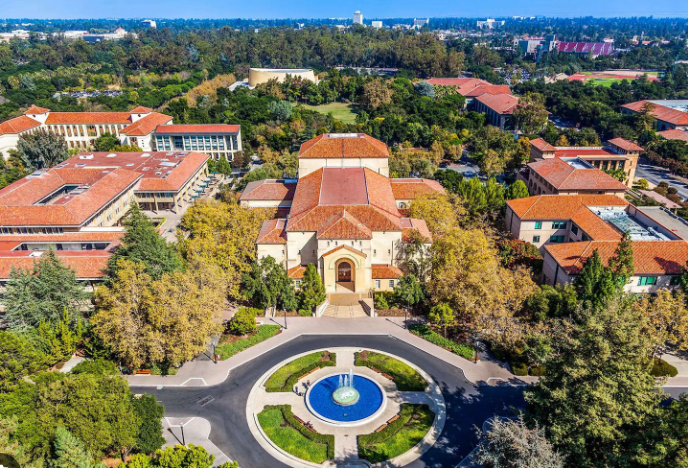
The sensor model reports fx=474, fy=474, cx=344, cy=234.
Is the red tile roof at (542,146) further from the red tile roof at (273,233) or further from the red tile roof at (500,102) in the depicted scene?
the red tile roof at (273,233)

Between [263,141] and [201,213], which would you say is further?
[263,141]

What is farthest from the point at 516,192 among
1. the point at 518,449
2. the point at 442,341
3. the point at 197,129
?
the point at 197,129

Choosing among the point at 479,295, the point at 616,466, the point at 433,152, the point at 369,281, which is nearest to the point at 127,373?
the point at 369,281

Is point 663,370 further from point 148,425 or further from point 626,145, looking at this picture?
point 626,145

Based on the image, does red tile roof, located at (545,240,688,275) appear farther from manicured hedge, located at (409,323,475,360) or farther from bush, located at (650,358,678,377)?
manicured hedge, located at (409,323,475,360)

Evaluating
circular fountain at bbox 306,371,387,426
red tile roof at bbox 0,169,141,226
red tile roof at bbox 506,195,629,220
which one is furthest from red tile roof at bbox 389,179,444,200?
red tile roof at bbox 0,169,141,226

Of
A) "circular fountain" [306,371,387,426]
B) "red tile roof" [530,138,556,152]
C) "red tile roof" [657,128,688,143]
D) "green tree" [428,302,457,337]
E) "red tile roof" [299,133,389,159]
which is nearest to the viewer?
"circular fountain" [306,371,387,426]

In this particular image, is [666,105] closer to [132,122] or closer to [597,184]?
[597,184]
